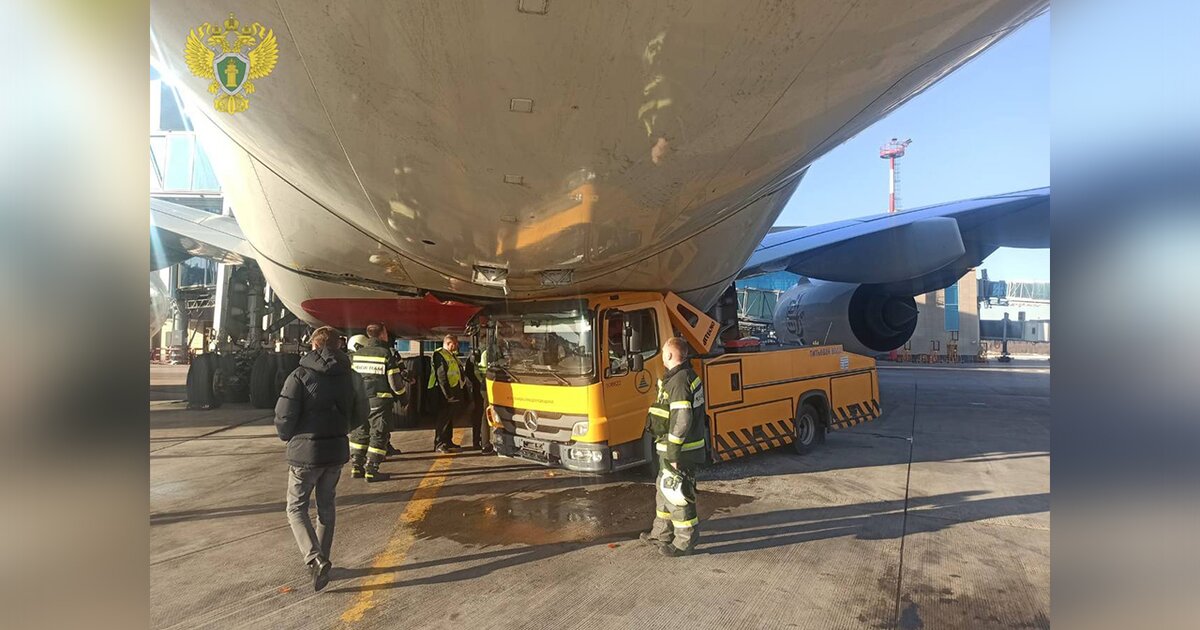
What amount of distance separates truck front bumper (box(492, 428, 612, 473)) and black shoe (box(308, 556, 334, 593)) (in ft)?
7.28

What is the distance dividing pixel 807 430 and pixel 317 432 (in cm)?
623

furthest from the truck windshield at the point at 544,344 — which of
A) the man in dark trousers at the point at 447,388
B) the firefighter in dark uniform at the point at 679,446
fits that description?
the firefighter in dark uniform at the point at 679,446

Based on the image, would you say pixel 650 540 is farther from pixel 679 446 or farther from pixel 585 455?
pixel 585 455

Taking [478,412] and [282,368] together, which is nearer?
[478,412]

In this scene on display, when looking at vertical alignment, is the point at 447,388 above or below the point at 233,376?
above

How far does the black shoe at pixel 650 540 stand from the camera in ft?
13.3

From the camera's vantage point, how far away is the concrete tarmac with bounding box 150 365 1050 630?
3.20 metres

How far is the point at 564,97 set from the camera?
1.64m

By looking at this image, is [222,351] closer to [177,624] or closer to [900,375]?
[177,624]

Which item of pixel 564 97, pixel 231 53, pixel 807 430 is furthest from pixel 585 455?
pixel 231 53

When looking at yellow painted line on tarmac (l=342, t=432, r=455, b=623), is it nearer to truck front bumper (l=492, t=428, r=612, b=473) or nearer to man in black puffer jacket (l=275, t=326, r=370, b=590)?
man in black puffer jacket (l=275, t=326, r=370, b=590)

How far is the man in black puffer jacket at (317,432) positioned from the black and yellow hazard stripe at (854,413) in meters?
6.49

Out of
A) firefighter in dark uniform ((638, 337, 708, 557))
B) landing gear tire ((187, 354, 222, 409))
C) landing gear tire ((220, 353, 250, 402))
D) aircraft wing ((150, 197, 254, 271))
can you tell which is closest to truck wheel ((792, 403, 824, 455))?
firefighter in dark uniform ((638, 337, 708, 557))

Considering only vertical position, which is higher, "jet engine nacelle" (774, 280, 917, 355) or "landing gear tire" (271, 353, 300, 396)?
→ "jet engine nacelle" (774, 280, 917, 355)
